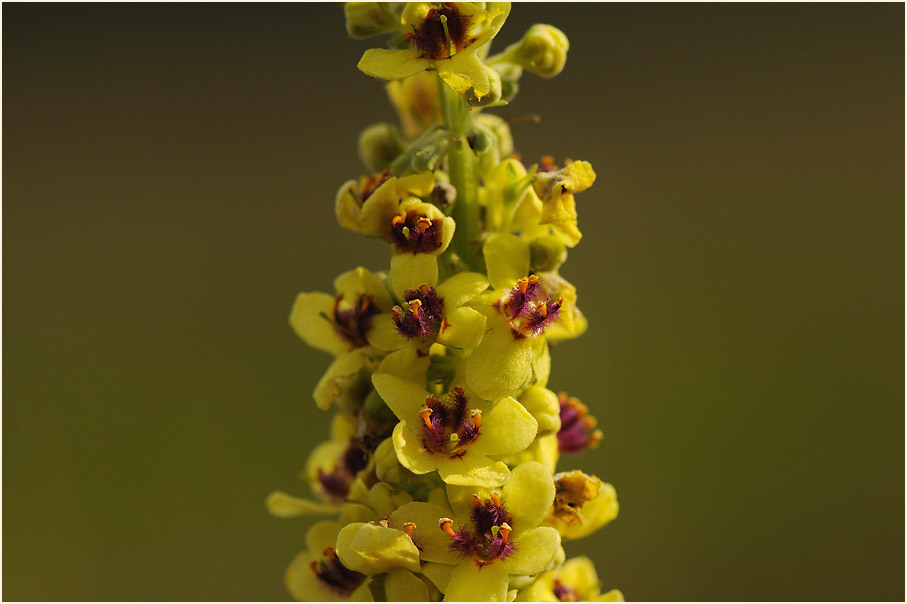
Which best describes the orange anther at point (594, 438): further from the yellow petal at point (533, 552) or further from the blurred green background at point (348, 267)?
the blurred green background at point (348, 267)

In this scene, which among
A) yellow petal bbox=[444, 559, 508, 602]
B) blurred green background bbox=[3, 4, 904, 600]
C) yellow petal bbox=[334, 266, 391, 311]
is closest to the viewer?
yellow petal bbox=[444, 559, 508, 602]

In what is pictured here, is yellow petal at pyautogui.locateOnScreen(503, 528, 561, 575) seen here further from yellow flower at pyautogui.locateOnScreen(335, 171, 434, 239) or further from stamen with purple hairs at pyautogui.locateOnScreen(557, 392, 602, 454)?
yellow flower at pyautogui.locateOnScreen(335, 171, 434, 239)

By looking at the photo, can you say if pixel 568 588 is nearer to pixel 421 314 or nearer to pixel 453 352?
pixel 453 352

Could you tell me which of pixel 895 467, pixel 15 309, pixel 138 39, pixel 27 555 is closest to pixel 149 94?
pixel 138 39

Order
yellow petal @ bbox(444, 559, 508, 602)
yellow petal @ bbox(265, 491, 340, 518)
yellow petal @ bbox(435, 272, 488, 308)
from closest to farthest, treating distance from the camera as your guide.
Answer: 1. yellow petal @ bbox(444, 559, 508, 602)
2. yellow petal @ bbox(435, 272, 488, 308)
3. yellow petal @ bbox(265, 491, 340, 518)

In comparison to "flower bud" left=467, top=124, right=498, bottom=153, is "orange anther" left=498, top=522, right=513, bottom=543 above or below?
below

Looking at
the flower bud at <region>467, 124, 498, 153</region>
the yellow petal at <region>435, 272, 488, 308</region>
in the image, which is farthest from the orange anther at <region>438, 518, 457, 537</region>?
the flower bud at <region>467, 124, 498, 153</region>
